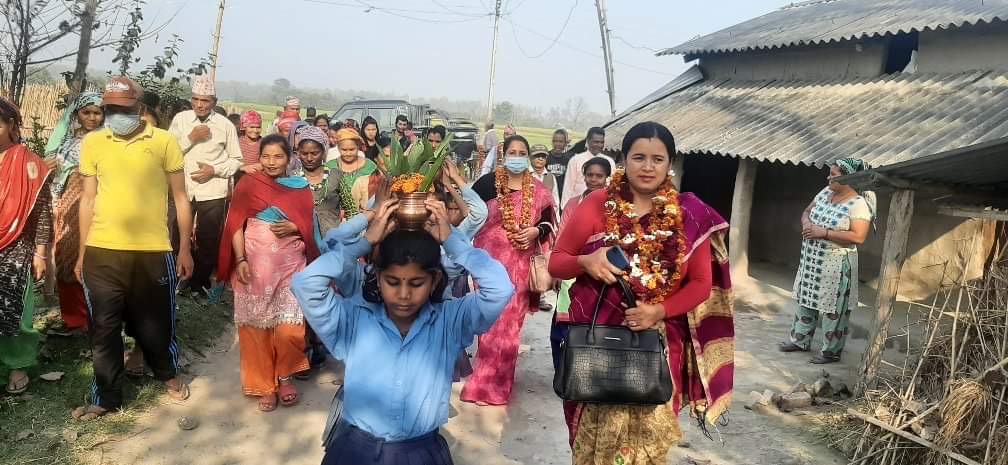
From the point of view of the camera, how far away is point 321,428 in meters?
4.17

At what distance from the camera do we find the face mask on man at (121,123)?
3688 mm

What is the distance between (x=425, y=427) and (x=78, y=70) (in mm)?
7959

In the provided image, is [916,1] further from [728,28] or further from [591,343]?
[591,343]

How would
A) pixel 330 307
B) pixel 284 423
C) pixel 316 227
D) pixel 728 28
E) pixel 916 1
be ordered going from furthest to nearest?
pixel 728 28 < pixel 916 1 < pixel 316 227 < pixel 284 423 < pixel 330 307

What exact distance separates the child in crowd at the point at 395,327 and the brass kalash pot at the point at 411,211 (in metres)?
0.03

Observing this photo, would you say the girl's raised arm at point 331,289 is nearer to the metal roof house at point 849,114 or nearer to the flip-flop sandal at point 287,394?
the flip-flop sandal at point 287,394

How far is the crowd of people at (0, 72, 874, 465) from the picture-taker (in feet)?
7.65

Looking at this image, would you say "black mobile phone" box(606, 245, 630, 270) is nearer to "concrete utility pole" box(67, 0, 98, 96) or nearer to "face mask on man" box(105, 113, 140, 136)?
"face mask on man" box(105, 113, 140, 136)

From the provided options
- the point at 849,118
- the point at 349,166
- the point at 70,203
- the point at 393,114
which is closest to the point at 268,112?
the point at 393,114

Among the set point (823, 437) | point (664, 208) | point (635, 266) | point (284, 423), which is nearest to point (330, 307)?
point (635, 266)

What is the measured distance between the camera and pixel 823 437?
4.34 meters

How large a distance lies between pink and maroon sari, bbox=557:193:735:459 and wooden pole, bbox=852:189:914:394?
264 cm

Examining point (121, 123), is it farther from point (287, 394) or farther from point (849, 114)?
point (849, 114)

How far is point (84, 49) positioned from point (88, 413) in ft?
19.3
